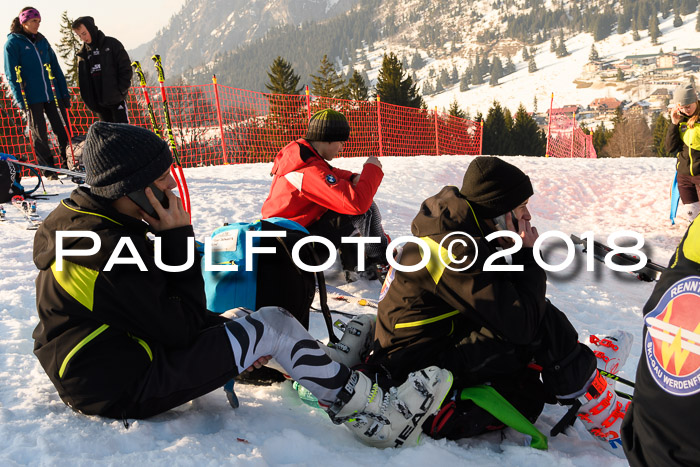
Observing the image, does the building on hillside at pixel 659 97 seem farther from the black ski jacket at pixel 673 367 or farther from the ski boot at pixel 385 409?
the black ski jacket at pixel 673 367

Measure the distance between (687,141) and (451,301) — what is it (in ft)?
19.4

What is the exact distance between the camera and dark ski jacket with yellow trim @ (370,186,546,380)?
231 centimetres

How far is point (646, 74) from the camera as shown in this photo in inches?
6255

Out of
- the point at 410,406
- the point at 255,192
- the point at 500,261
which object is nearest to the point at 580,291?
the point at 500,261

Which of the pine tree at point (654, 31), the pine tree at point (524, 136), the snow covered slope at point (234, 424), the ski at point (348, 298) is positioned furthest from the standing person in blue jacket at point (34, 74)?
the pine tree at point (654, 31)

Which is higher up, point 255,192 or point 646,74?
point 646,74

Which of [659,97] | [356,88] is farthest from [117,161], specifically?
[659,97]

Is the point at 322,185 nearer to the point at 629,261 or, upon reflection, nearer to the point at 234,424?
the point at 234,424

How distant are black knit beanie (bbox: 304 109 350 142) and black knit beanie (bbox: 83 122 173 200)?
2018 millimetres

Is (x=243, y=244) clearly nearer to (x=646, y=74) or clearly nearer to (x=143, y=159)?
(x=143, y=159)

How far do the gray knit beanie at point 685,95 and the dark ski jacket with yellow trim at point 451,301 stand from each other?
5.45m

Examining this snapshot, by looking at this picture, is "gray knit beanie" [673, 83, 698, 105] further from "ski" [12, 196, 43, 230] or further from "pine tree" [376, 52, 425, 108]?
"pine tree" [376, 52, 425, 108]

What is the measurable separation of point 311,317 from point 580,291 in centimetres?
302

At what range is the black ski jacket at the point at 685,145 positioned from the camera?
6539mm
